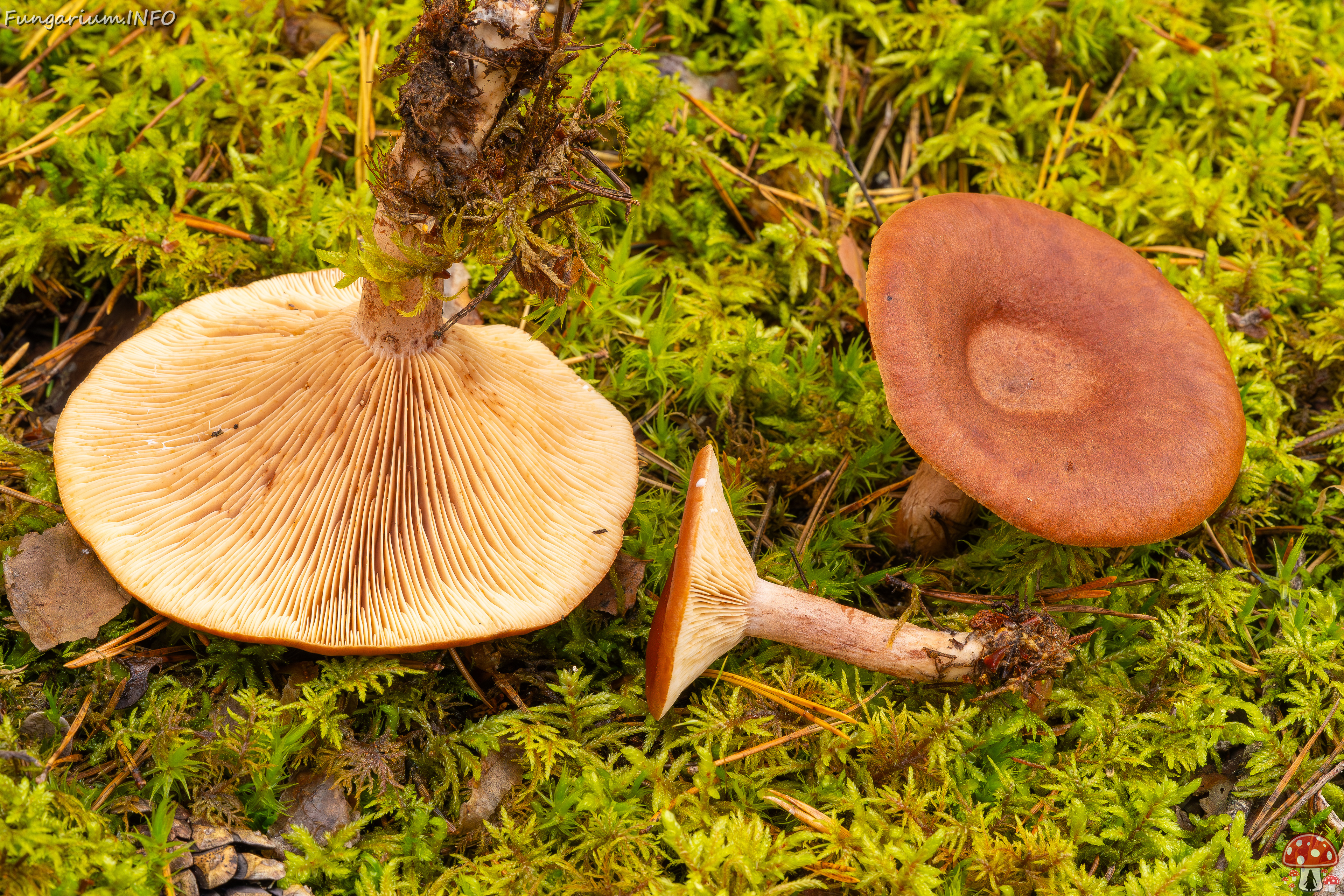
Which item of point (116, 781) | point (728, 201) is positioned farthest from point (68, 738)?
point (728, 201)

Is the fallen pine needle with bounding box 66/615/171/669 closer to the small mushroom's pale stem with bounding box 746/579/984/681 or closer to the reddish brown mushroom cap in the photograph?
the small mushroom's pale stem with bounding box 746/579/984/681

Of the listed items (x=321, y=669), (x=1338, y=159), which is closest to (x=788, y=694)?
(x=321, y=669)

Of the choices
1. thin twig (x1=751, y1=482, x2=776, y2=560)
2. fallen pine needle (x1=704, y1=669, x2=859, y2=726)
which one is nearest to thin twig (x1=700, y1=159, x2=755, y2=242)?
thin twig (x1=751, y1=482, x2=776, y2=560)

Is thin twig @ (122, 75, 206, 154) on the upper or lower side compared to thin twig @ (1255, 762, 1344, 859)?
upper

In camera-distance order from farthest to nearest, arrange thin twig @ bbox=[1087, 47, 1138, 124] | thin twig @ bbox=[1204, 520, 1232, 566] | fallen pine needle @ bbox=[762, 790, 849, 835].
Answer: thin twig @ bbox=[1087, 47, 1138, 124]
thin twig @ bbox=[1204, 520, 1232, 566]
fallen pine needle @ bbox=[762, 790, 849, 835]

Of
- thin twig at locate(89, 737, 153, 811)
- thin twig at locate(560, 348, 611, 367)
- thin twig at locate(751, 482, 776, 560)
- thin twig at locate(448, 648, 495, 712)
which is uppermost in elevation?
thin twig at locate(560, 348, 611, 367)

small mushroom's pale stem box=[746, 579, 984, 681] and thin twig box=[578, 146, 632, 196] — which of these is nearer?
thin twig box=[578, 146, 632, 196]

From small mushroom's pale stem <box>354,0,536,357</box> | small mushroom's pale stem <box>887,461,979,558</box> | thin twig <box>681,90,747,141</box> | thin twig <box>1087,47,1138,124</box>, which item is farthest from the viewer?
thin twig <box>1087,47,1138,124</box>

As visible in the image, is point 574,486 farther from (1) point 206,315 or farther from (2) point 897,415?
(1) point 206,315
